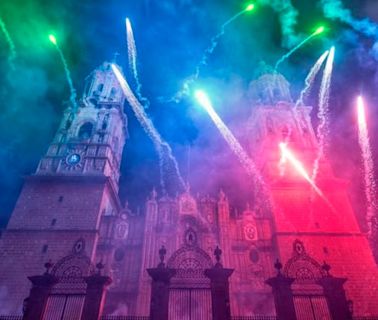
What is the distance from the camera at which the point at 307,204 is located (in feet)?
93.2

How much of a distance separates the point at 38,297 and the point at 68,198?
1577 cm

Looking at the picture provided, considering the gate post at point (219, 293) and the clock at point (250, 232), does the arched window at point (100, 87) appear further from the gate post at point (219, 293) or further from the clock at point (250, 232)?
the gate post at point (219, 293)

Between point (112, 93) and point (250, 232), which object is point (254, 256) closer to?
point (250, 232)

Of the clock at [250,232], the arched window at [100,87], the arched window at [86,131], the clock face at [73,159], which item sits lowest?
the clock at [250,232]

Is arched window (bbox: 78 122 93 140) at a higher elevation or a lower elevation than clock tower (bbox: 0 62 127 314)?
higher

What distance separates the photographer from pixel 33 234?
25156 mm

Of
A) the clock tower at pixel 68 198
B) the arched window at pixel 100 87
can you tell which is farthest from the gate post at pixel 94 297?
the arched window at pixel 100 87

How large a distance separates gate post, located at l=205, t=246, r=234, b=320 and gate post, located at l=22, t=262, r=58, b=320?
745 cm

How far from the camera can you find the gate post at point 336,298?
1298cm

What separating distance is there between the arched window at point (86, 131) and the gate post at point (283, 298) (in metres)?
27.2

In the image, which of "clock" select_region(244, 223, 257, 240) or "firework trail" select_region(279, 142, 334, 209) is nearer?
"clock" select_region(244, 223, 257, 240)

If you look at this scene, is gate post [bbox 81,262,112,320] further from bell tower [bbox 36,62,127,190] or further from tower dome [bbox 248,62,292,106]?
tower dome [bbox 248,62,292,106]

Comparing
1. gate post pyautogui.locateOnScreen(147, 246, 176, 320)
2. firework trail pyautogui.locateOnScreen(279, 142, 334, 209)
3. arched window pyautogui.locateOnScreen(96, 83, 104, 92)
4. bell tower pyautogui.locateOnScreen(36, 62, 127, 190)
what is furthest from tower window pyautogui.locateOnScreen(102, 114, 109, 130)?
gate post pyautogui.locateOnScreen(147, 246, 176, 320)

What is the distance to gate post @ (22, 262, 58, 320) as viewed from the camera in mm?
12563
